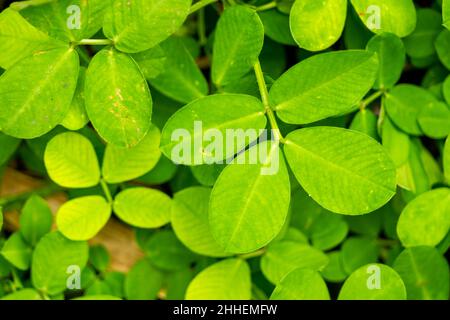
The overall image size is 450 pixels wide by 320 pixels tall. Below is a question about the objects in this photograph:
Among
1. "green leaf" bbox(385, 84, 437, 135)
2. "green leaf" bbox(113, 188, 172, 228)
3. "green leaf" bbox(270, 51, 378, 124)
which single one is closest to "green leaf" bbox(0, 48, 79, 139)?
"green leaf" bbox(113, 188, 172, 228)

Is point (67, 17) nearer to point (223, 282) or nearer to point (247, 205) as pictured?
point (247, 205)

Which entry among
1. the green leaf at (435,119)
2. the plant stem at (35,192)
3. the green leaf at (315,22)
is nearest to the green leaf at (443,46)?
the green leaf at (435,119)

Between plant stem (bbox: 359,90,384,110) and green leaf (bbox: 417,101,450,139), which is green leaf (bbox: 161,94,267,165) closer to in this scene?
plant stem (bbox: 359,90,384,110)

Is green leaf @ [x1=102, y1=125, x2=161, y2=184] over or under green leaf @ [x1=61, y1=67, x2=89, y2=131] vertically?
under

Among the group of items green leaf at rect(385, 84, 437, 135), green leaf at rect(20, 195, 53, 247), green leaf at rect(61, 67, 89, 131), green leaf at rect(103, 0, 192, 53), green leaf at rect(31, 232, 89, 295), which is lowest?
green leaf at rect(31, 232, 89, 295)

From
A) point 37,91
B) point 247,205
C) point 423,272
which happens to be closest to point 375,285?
point 423,272

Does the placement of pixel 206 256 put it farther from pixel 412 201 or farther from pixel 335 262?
pixel 412 201

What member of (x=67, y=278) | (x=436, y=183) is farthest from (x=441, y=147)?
(x=67, y=278)
